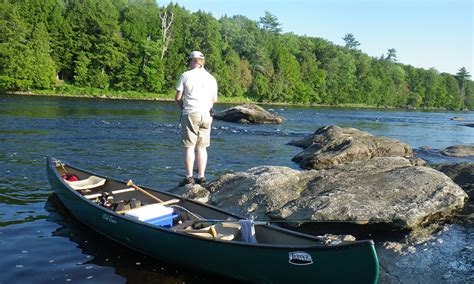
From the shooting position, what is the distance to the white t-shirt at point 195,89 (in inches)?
359

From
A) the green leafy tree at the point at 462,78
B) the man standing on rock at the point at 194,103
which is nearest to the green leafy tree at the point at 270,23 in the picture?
the green leafy tree at the point at 462,78

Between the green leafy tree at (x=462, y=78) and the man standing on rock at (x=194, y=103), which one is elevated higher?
the green leafy tree at (x=462, y=78)

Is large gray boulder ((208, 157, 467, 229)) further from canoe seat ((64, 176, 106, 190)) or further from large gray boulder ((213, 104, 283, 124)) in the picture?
large gray boulder ((213, 104, 283, 124))

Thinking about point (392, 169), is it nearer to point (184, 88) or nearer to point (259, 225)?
point (259, 225)

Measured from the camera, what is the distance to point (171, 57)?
269 feet

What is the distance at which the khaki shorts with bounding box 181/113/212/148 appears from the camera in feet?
30.5

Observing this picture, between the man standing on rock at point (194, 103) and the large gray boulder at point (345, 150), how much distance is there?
5.63 metres

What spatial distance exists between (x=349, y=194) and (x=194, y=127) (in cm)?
363

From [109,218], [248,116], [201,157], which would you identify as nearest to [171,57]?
[248,116]

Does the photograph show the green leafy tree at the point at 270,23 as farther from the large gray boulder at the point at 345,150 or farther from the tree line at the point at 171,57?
the large gray boulder at the point at 345,150

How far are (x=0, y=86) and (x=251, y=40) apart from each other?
188 ft

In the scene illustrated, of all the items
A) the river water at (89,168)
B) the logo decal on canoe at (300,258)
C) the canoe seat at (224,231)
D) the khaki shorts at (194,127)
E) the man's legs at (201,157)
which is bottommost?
the river water at (89,168)

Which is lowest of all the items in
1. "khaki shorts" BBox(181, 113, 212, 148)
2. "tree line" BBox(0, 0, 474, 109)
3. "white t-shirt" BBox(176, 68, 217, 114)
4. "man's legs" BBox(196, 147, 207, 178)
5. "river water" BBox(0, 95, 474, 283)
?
"river water" BBox(0, 95, 474, 283)

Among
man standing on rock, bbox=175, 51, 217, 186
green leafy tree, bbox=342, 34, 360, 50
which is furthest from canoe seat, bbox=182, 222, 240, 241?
green leafy tree, bbox=342, 34, 360, 50
